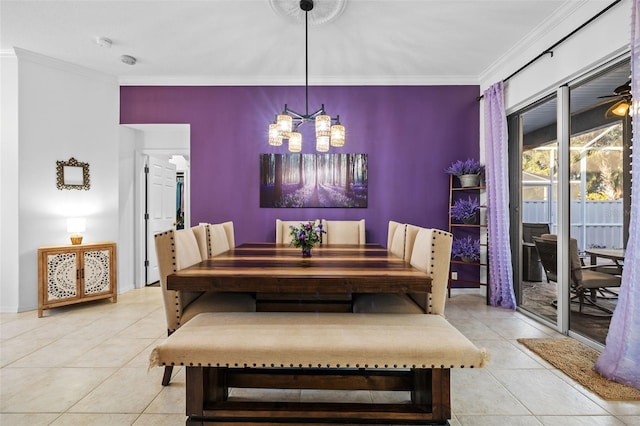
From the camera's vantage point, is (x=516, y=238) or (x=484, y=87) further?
(x=484, y=87)

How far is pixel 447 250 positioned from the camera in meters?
1.94

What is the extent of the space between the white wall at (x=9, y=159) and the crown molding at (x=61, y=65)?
9 cm

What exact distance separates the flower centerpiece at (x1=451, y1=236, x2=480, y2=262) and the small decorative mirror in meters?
4.59

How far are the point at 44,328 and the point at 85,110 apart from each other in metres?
2.57

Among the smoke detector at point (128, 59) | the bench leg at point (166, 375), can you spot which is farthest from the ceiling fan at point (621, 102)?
the smoke detector at point (128, 59)

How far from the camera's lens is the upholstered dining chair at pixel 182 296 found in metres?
1.98

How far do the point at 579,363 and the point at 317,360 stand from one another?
2114 millimetres

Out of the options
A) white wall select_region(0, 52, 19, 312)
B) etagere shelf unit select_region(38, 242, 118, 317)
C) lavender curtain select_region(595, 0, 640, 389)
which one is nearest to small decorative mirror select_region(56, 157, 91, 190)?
white wall select_region(0, 52, 19, 312)

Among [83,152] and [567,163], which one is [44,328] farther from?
[567,163]

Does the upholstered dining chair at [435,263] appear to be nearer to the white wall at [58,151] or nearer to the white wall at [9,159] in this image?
the white wall at [58,151]

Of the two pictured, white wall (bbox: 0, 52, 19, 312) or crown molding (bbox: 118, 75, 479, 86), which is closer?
white wall (bbox: 0, 52, 19, 312)

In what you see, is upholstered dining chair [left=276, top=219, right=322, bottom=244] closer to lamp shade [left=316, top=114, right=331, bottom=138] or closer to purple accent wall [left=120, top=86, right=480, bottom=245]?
purple accent wall [left=120, top=86, right=480, bottom=245]

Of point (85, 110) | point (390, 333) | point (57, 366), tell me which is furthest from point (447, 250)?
point (85, 110)

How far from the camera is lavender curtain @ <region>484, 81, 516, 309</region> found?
3.68 m
